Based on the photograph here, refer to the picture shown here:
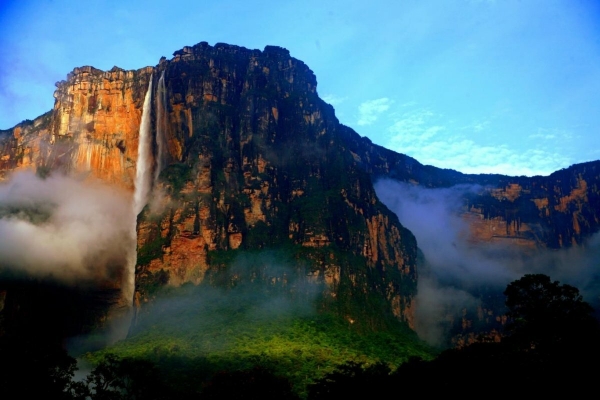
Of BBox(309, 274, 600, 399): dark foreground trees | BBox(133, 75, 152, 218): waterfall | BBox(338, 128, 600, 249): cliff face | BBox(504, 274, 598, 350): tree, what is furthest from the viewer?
BBox(338, 128, 600, 249): cliff face

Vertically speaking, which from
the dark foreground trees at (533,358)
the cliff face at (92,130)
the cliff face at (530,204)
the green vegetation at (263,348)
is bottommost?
the green vegetation at (263,348)

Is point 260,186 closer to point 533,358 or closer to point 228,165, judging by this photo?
point 228,165

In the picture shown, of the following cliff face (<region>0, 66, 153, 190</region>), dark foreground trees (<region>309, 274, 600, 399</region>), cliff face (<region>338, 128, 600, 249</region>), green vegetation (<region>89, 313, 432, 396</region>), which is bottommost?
green vegetation (<region>89, 313, 432, 396</region>)

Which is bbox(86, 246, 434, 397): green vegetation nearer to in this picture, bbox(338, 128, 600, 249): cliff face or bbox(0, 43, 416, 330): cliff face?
bbox(0, 43, 416, 330): cliff face

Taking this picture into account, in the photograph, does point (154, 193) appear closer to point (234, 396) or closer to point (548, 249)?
point (234, 396)

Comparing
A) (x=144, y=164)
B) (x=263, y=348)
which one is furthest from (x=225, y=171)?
(x=263, y=348)

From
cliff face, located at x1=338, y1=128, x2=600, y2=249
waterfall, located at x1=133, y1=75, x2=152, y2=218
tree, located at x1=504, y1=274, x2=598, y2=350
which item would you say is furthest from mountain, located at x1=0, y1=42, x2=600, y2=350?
tree, located at x1=504, y1=274, x2=598, y2=350

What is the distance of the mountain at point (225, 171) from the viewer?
365ft

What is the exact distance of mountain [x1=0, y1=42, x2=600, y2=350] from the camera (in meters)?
111

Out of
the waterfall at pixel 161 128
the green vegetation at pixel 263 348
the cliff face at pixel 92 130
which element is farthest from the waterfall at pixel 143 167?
the green vegetation at pixel 263 348

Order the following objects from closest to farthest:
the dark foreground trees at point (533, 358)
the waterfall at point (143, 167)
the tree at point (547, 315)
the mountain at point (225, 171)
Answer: the dark foreground trees at point (533, 358), the tree at point (547, 315), the mountain at point (225, 171), the waterfall at point (143, 167)

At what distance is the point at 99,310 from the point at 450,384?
79.1 meters

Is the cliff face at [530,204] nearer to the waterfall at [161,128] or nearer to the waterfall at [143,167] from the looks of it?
the waterfall at [161,128]

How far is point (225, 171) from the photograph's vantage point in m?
120
